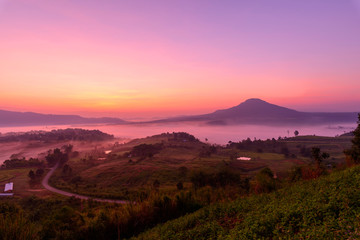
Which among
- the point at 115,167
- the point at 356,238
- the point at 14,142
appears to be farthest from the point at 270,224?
the point at 14,142

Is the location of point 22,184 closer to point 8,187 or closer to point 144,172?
point 8,187

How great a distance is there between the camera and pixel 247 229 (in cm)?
399

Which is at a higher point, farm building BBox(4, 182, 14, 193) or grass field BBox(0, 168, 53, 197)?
farm building BBox(4, 182, 14, 193)

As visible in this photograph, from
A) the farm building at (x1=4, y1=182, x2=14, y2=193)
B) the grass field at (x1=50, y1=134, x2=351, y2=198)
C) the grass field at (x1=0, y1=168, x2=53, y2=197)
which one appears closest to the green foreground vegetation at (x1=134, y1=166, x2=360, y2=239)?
the grass field at (x1=50, y1=134, x2=351, y2=198)

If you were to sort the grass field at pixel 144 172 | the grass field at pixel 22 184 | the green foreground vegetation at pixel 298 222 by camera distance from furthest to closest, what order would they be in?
the grass field at pixel 144 172 < the grass field at pixel 22 184 < the green foreground vegetation at pixel 298 222

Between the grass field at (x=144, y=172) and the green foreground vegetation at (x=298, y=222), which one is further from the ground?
the green foreground vegetation at (x=298, y=222)

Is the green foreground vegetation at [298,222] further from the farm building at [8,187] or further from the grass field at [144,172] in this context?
the farm building at [8,187]

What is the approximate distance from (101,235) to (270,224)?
5714 millimetres

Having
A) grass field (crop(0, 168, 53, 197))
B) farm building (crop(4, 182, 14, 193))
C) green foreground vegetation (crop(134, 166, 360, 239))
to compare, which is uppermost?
green foreground vegetation (crop(134, 166, 360, 239))

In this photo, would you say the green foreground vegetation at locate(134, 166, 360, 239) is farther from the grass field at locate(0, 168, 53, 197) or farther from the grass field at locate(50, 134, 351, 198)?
the grass field at locate(0, 168, 53, 197)

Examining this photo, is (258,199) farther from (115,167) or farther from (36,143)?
(36,143)

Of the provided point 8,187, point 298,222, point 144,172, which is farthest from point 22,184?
point 298,222

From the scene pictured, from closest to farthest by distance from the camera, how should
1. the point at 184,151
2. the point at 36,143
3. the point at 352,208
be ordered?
the point at 352,208 < the point at 184,151 < the point at 36,143

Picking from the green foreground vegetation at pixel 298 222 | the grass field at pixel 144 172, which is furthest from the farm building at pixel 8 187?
the green foreground vegetation at pixel 298 222
